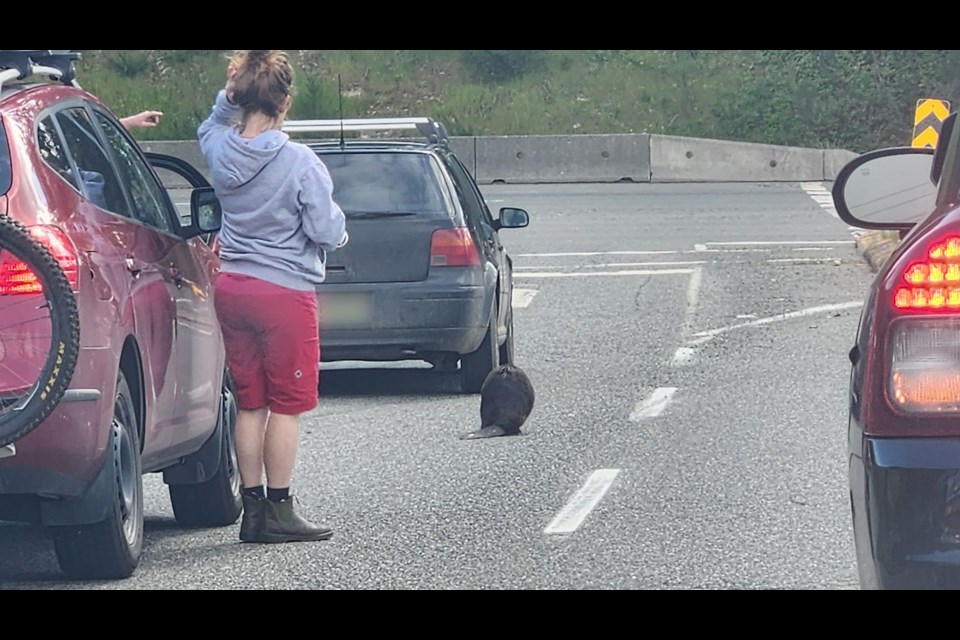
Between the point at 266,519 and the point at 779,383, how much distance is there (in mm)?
5289

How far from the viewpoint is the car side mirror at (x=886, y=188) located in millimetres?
5246

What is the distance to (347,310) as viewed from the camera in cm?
1191

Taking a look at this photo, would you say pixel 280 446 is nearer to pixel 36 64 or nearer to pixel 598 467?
pixel 36 64

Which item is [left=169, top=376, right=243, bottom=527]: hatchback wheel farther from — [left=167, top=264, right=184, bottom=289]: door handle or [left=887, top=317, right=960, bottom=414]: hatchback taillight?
[left=887, top=317, right=960, bottom=414]: hatchback taillight

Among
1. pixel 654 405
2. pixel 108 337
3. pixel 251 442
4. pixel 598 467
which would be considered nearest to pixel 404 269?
pixel 654 405

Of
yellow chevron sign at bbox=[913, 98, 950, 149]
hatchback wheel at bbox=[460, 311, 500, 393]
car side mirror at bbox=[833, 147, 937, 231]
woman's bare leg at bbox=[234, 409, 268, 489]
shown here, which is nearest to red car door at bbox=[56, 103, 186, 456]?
woman's bare leg at bbox=[234, 409, 268, 489]

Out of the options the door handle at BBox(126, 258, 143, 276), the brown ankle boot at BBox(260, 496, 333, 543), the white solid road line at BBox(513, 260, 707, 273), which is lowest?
the white solid road line at BBox(513, 260, 707, 273)

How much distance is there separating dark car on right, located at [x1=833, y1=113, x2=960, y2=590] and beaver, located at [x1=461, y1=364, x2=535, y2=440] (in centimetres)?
574

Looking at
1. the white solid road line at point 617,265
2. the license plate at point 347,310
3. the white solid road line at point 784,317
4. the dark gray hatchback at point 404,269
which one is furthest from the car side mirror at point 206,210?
the white solid road line at point 617,265

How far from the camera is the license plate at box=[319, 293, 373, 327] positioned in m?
11.9

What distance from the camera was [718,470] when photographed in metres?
8.92

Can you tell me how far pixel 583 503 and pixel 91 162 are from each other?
2.55 metres

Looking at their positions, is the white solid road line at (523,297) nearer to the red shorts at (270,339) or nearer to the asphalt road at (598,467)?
the asphalt road at (598,467)

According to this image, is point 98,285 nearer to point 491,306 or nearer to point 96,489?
point 96,489
